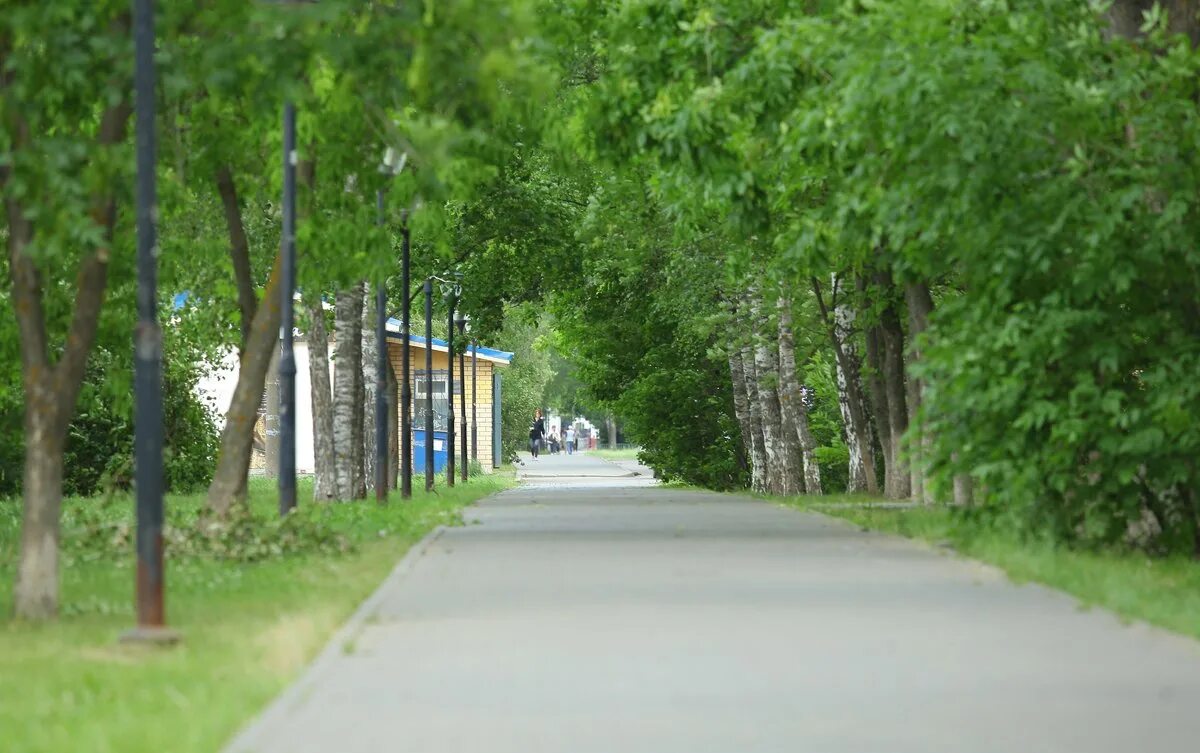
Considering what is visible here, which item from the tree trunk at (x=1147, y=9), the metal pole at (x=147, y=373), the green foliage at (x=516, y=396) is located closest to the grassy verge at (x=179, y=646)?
the metal pole at (x=147, y=373)

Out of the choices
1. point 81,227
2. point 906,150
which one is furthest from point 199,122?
point 81,227

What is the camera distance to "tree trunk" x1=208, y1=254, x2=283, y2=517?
948 inches

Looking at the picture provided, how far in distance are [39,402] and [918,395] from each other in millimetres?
18517

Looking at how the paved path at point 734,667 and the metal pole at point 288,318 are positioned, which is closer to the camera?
the paved path at point 734,667

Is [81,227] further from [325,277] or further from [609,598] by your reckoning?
[325,277]

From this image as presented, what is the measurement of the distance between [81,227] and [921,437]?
29.5 feet

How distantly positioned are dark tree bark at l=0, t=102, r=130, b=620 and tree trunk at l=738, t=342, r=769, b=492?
33.0 meters

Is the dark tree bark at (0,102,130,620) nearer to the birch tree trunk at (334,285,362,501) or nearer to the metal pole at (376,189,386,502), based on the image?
the metal pole at (376,189,386,502)

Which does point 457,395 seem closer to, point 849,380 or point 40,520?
point 849,380

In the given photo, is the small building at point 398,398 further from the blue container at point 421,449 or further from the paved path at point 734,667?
the paved path at point 734,667

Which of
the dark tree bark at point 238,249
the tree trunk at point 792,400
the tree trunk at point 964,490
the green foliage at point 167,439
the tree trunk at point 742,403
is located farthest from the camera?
the tree trunk at point 742,403

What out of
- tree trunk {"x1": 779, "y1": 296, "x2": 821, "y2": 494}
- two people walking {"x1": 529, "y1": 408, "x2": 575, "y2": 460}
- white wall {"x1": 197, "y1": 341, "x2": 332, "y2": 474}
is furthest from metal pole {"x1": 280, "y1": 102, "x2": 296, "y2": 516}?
two people walking {"x1": 529, "y1": 408, "x2": 575, "y2": 460}

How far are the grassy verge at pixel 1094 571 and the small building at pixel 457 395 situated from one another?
47552mm

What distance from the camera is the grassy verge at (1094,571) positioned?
14.6 metres
